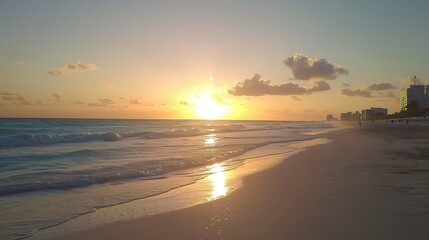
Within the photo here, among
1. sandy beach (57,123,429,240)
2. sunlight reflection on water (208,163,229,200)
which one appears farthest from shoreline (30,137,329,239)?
sandy beach (57,123,429,240)

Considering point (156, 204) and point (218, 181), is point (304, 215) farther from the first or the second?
point (218, 181)

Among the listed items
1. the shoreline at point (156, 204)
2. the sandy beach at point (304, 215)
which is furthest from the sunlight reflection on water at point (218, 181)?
the sandy beach at point (304, 215)

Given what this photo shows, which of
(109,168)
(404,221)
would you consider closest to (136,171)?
(109,168)

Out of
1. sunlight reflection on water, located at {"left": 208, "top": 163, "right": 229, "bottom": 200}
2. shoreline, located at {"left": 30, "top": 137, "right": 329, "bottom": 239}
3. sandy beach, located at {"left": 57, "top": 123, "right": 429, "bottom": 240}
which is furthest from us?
sunlight reflection on water, located at {"left": 208, "top": 163, "right": 229, "bottom": 200}

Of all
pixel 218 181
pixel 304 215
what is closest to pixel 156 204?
pixel 304 215

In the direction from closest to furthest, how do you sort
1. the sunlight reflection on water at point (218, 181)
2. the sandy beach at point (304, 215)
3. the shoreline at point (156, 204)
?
the sandy beach at point (304, 215)
the shoreline at point (156, 204)
the sunlight reflection on water at point (218, 181)

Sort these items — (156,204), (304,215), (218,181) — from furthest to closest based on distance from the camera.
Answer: (218,181), (156,204), (304,215)

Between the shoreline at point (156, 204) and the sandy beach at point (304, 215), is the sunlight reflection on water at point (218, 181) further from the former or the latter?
the sandy beach at point (304, 215)

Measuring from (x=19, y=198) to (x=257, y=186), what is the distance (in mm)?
7068

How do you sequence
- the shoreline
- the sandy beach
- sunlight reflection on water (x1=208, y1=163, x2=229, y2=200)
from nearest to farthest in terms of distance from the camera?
the sandy beach → the shoreline → sunlight reflection on water (x1=208, y1=163, x2=229, y2=200)

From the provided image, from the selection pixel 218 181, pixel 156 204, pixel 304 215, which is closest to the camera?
pixel 304 215

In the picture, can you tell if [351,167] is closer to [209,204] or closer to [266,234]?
[209,204]

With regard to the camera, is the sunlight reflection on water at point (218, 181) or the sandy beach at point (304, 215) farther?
the sunlight reflection on water at point (218, 181)

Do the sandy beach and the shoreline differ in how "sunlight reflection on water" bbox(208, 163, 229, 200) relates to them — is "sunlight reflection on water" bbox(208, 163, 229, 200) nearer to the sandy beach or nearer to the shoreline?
the shoreline
